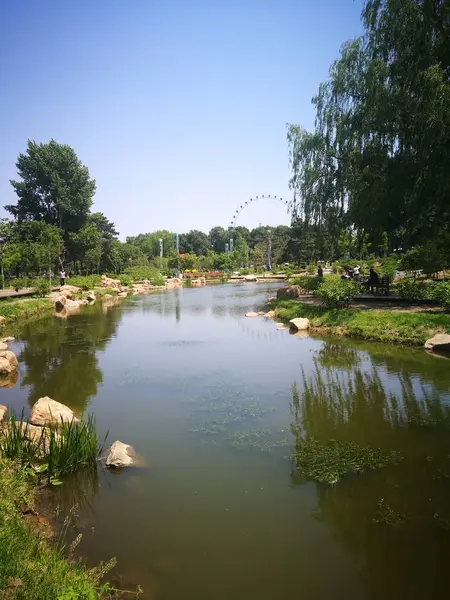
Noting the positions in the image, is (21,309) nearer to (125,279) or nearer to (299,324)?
(299,324)

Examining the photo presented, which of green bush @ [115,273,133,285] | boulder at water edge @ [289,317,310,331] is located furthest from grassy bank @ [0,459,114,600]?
green bush @ [115,273,133,285]

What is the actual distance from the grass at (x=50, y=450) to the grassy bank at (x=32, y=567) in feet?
3.02

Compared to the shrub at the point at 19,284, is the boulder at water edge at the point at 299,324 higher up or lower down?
lower down

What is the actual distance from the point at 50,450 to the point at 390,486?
4.93 meters

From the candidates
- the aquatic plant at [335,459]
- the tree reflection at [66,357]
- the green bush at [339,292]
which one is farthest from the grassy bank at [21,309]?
the aquatic plant at [335,459]

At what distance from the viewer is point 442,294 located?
1518 cm

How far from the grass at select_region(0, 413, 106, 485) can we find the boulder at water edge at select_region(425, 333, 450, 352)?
10794mm

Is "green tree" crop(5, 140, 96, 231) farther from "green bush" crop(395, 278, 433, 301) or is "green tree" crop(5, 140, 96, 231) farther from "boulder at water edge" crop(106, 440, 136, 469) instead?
"boulder at water edge" crop(106, 440, 136, 469)

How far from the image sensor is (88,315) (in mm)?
25750

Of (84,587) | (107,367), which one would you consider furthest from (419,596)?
(107,367)

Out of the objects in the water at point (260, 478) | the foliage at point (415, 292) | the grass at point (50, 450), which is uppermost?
the foliage at point (415, 292)

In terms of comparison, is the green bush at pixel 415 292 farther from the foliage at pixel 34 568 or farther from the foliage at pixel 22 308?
the foliage at pixel 22 308

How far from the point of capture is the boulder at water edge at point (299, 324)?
1786 centimetres

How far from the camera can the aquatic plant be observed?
620cm
